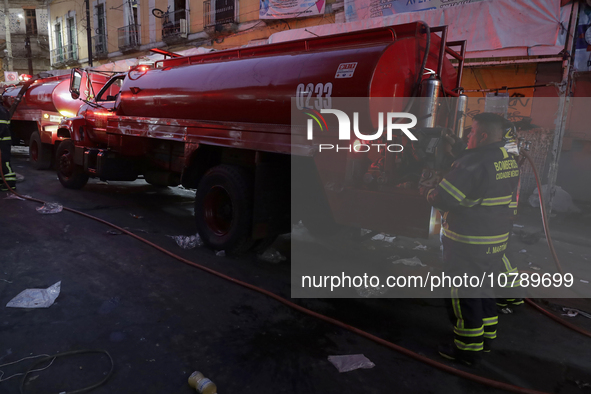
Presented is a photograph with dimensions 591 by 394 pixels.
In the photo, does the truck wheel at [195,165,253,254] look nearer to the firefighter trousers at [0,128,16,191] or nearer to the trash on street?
the trash on street

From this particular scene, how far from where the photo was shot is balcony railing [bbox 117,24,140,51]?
61.8ft

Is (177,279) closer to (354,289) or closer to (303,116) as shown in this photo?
(354,289)

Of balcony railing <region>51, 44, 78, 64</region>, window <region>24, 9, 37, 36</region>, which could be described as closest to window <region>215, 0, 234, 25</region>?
balcony railing <region>51, 44, 78, 64</region>

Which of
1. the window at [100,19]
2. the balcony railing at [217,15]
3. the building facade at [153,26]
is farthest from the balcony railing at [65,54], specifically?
the balcony railing at [217,15]

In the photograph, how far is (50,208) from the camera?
612cm

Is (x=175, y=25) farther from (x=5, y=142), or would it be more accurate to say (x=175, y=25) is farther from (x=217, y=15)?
(x=5, y=142)

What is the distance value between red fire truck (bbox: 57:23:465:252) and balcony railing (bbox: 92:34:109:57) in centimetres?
1790

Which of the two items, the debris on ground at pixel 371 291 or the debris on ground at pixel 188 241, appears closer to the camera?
the debris on ground at pixel 371 291

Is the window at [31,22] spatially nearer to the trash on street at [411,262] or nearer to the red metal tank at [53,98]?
the red metal tank at [53,98]

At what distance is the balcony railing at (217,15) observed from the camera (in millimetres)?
14133

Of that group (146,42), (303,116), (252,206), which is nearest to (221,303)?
(252,206)

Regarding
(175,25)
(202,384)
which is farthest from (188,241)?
(175,25)

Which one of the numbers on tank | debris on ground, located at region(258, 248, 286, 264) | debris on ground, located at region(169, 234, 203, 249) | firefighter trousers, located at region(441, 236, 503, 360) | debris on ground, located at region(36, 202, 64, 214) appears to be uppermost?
the numbers on tank

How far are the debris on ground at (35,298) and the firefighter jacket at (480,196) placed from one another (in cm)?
324
